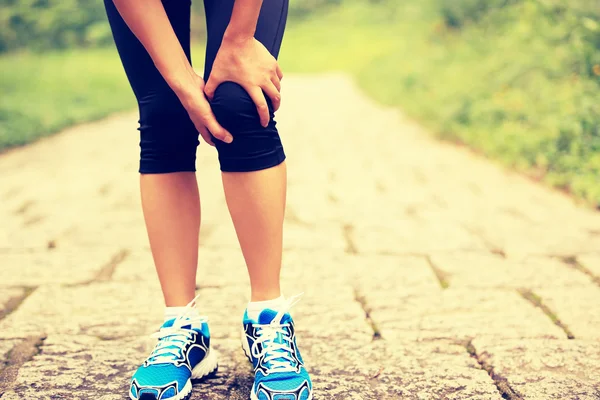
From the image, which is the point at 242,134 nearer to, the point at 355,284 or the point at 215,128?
the point at 215,128

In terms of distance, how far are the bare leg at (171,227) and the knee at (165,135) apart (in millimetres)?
25

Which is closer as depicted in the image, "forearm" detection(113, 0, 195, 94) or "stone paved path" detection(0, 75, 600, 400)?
"forearm" detection(113, 0, 195, 94)

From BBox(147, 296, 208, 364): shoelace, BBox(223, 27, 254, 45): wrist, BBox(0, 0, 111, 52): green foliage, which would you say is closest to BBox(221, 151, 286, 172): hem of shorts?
BBox(223, 27, 254, 45): wrist

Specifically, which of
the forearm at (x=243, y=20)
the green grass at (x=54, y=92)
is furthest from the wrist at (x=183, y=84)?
the green grass at (x=54, y=92)

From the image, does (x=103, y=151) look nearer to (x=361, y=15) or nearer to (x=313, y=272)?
(x=313, y=272)

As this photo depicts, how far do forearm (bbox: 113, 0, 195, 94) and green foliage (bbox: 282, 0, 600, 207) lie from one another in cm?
248

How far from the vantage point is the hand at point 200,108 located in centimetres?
128

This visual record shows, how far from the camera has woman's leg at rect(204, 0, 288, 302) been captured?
128 centimetres

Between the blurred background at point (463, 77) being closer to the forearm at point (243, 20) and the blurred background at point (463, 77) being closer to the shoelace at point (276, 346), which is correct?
the shoelace at point (276, 346)

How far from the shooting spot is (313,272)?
229 centimetres

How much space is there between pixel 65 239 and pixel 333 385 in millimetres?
1582

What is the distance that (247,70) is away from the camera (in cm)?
126

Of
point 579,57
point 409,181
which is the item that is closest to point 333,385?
point 409,181

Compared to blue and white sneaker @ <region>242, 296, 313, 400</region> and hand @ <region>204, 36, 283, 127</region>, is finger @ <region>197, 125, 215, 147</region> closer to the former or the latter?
hand @ <region>204, 36, 283, 127</region>
